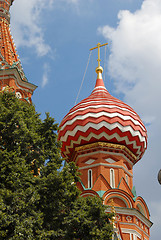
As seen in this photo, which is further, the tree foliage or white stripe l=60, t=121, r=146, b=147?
white stripe l=60, t=121, r=146, b=147

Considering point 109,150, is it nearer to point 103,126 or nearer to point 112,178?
point 103,126

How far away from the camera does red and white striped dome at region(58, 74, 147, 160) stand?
2111cm

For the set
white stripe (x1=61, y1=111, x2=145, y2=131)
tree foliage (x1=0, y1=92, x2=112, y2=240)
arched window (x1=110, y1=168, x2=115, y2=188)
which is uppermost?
white stripe (x1=61, y1=111, x2=145, y2=131)

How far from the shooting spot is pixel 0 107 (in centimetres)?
1231

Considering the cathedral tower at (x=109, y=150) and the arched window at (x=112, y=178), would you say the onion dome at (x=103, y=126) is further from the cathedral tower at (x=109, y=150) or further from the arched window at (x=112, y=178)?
the arched window at (x=112, y=178)

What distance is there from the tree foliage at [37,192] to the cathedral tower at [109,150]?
7896 mm

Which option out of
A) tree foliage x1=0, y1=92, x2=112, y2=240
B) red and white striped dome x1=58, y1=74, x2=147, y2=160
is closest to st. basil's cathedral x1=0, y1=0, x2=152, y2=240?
red and white striped dome x1=58, y1=74, x2=147, y2=160

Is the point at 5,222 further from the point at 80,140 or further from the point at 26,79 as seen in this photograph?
the point at 26,79

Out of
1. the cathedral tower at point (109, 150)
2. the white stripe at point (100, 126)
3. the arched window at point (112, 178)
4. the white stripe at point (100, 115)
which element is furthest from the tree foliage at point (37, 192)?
the white stripe at point (100, 115)

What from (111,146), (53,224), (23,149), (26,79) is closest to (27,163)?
(23,149)

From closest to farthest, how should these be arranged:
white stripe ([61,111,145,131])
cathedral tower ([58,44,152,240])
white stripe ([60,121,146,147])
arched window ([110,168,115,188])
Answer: cathedral tower ([58,44,152,240])
arched window ([110,168,115,188])
white stripe ([60,121,146,147])
white stripe ([61,111,145,131])

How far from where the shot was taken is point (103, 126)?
69.1ft

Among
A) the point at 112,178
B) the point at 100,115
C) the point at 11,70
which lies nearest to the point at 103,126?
the point at 100,115

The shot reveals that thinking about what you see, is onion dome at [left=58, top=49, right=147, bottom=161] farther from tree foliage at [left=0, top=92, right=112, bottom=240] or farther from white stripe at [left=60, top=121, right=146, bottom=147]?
tree foliage at [left=0, top=92, right=112, bottom=240]
